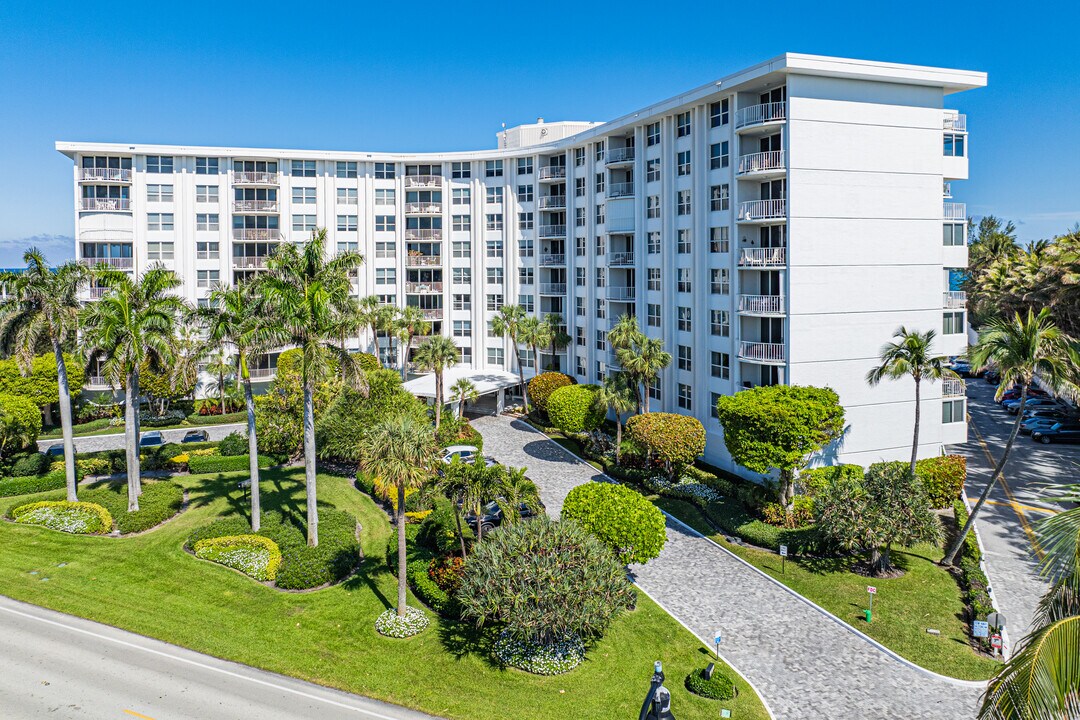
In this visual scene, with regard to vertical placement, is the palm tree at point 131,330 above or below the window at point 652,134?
below

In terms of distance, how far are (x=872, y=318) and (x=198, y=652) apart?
42801 mm

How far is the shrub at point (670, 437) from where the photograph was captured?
47.8m

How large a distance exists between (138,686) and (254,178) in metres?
58.3

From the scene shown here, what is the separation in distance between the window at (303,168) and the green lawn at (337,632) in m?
44.9

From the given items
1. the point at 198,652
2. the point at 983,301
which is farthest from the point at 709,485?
the point at 983,301

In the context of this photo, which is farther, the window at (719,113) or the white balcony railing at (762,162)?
the window at (719,113)

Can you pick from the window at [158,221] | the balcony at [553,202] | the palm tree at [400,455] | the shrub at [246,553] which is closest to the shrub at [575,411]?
the balcony at [553,202]

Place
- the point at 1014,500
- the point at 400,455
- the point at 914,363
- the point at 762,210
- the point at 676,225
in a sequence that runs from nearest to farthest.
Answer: the point at 400,455
the point at 914,363
the point at 1014,500
the point at 762,210
the point at 676,225

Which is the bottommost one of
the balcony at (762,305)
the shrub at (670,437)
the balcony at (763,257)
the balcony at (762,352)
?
the shrub at (670,437)

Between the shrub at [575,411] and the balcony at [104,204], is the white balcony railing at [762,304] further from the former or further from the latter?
the balcony at [104,204]

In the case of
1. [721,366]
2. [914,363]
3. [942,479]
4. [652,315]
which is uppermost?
[652,315]

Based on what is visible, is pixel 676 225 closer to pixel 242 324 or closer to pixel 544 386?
pixel 544 386

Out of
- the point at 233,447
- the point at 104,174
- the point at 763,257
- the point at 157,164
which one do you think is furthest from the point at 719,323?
the point at 104,174

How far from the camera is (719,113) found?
169ft
